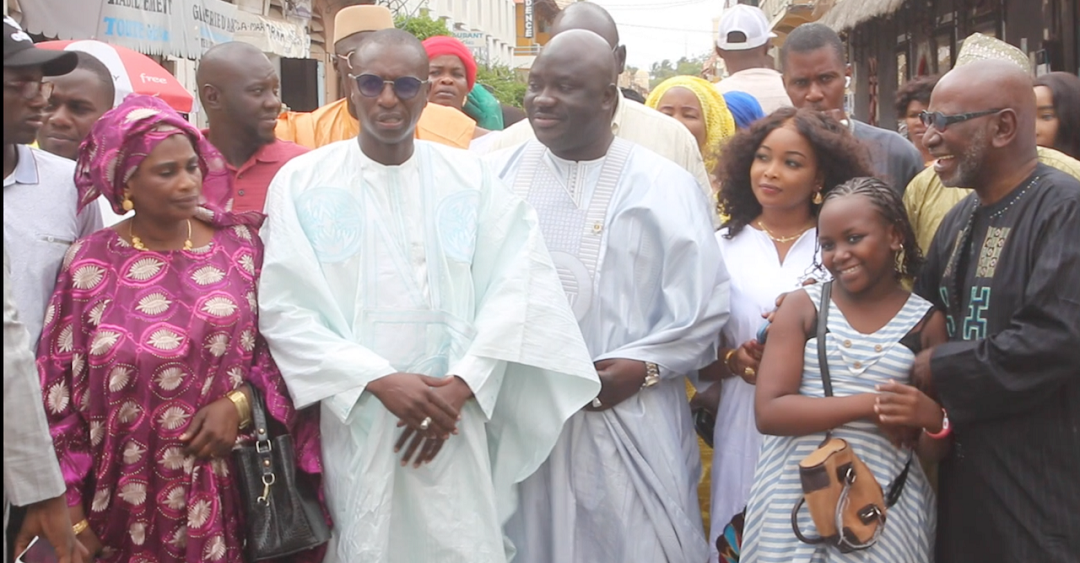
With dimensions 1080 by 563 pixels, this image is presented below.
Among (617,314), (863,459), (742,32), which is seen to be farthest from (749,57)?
(863,459)

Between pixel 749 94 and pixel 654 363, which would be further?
pixel 749 94

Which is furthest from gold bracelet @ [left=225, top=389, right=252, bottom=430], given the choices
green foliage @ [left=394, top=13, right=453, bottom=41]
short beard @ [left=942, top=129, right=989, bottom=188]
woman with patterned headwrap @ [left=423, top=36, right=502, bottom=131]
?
green foliage @ [left=394, top=13, right=453, bottom=41]

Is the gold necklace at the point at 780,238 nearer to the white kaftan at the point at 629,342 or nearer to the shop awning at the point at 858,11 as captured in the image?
the white kaftan at the point at 629,342

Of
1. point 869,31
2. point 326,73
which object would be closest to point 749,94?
point 869,31

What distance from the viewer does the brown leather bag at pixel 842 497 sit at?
322cm

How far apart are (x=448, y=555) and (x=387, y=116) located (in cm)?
136

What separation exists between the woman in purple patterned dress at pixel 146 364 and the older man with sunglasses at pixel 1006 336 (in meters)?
2.02

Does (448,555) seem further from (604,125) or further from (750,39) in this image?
(750,39)

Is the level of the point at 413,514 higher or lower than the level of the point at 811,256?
lower

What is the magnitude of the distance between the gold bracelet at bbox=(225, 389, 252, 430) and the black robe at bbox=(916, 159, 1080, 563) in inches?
77.9

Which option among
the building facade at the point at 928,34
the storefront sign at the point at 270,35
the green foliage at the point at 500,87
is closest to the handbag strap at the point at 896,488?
the building facade at the point at 928,34

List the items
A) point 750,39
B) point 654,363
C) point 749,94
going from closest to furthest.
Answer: point 654,363 → point 749,94 → point 750,39

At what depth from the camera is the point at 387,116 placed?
3.61 meters

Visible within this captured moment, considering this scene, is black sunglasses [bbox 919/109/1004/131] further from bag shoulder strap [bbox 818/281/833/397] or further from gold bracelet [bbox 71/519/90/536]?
gold bracelet [bbox 71/519/90/536]
